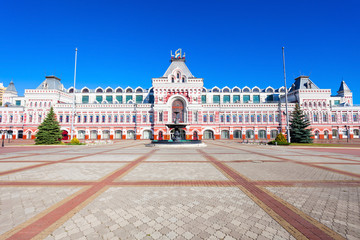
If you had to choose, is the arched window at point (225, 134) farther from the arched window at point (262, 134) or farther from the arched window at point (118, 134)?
the arched window at point (118, 134)

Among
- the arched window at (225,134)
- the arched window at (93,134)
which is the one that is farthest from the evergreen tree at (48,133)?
the arched window at (225,134)

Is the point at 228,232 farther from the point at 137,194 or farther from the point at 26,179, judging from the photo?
the point at 26,179

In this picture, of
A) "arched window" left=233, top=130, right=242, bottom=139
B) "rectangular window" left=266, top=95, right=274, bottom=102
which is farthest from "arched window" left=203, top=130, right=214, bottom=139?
"rectangular window" left=266, top=95, right=274, bottom=102

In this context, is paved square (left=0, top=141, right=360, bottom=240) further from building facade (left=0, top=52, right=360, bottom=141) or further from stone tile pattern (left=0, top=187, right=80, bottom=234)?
building facade (left=0, top=52, right=360, bottom=141)

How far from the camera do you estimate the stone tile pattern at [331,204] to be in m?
3.49

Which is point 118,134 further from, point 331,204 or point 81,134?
point 331,204

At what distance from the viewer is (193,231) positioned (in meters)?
3.27

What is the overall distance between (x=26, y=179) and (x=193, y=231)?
285 inches

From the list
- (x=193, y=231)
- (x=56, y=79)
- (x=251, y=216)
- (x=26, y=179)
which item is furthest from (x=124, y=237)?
(x=56, y=79)

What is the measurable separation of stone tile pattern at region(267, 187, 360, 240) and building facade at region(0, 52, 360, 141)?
125 feet

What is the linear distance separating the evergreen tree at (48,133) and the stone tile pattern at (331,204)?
32190 mm

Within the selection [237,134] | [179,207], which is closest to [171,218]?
[179,207]

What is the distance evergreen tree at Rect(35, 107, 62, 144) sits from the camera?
26938 millimetres

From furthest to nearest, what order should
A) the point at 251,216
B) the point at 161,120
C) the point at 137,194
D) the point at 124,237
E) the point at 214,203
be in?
the point at 161,120, the point at 137,194, the point at 214,203, the point at 251,216, the point at 124,237
